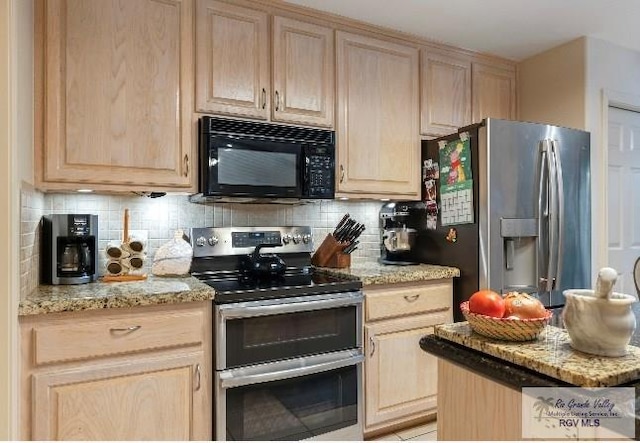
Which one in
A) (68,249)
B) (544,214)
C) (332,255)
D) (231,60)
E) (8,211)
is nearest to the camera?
(8,211)

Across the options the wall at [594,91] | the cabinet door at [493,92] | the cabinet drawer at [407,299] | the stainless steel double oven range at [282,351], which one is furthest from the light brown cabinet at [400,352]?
the cabinet door at [493,92]

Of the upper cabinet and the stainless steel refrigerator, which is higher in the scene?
the upper cabinet

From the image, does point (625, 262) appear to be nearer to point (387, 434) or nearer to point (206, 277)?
point (387, 434)

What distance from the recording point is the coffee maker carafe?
8.91ft

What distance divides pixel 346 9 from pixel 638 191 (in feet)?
7.92

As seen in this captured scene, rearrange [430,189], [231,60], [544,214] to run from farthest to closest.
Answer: [430,189]
[544,214]
[231,60]

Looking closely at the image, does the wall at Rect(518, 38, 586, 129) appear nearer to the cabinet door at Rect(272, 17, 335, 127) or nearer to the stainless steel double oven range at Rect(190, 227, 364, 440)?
the cabinet door at Rect(272, 17, 335, 127)

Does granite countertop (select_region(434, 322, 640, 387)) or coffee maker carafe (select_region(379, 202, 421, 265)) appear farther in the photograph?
coffee maker carafe (select_region(379, 202, 421, 265))

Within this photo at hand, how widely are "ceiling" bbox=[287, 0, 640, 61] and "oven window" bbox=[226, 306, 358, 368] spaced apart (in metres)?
1.65

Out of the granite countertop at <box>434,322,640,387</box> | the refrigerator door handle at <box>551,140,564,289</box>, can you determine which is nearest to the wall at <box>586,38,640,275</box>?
the refrigerator door handle at <box>551,140,564,289</box>

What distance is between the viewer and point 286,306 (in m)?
1.90

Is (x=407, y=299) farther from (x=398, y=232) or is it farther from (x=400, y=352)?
(x=398, y=232)

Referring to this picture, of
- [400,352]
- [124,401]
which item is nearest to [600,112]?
[400,352]

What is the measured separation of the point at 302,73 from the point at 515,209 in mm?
1388
